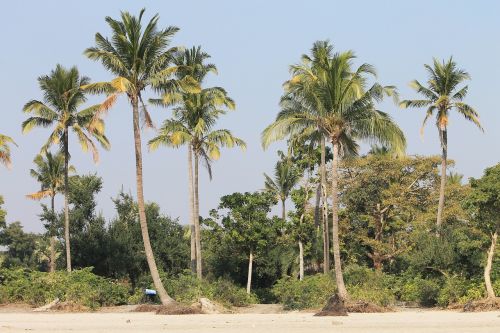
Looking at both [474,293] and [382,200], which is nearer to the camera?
[474,293]

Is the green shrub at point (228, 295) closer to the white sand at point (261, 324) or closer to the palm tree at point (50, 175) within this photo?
the white sand at point (261, 324)

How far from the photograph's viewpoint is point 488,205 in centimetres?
2439

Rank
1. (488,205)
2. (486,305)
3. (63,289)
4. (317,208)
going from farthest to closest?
(317,208)
(63,289)
(488,205)
(486,305)

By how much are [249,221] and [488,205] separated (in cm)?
1758

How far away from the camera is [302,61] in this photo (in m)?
35.4

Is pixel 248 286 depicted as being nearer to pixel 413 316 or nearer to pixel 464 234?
pixel 464 234

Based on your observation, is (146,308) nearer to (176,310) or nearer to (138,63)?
(176,310)

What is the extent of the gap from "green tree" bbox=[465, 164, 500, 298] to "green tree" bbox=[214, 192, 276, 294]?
1637cm

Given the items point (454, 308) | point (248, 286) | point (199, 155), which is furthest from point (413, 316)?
point (248, 286)

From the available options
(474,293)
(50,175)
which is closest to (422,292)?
(474,293)

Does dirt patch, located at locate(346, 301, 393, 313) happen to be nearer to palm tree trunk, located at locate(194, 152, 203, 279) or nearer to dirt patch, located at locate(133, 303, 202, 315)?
dirt patch, located at locate(133, 303, 202, 315)

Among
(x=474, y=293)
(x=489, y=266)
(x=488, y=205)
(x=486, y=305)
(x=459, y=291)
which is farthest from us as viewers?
(x=459, y=291)

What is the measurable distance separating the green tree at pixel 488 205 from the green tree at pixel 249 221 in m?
16.4

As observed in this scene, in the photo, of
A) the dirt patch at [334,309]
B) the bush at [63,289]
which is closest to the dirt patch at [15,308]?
the bush at [63,289]
